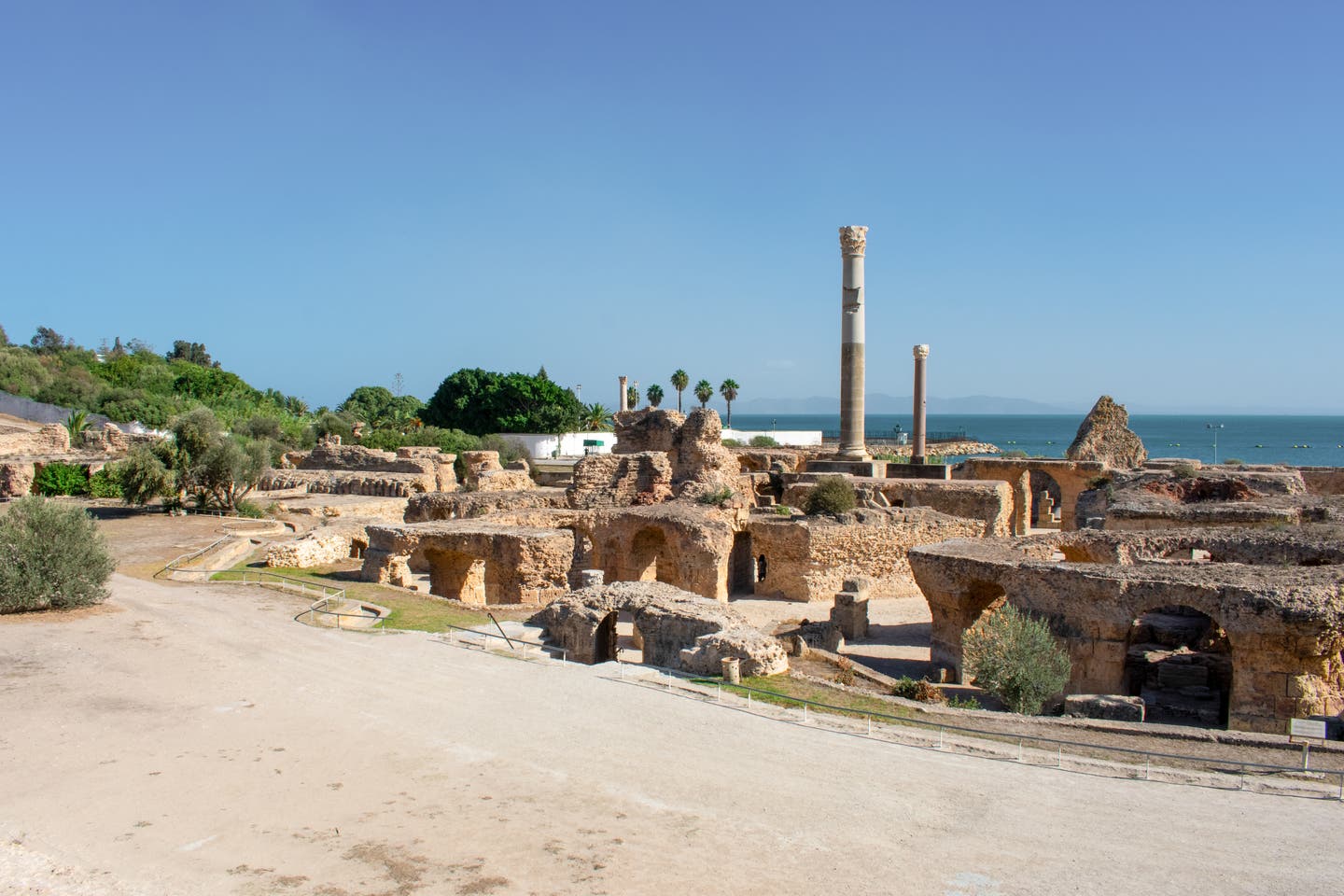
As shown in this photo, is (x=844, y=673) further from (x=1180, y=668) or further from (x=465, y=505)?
(x=465, y=505)

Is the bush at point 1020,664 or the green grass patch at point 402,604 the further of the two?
the green grass patch at point 402,604

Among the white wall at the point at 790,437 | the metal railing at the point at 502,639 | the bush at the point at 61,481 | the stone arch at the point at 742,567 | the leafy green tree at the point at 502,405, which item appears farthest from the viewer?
the white wall at the point at 790,437

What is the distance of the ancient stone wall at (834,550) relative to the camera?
2444 centimetres

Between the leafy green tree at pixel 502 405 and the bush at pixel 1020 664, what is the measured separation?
5425 centimetres

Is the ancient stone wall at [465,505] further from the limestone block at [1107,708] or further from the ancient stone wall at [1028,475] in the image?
the ancient stone wall at [1028,475]

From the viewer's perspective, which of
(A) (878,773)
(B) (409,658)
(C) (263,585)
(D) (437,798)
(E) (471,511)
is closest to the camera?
(D) (437,798)

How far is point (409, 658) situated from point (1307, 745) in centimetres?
1143

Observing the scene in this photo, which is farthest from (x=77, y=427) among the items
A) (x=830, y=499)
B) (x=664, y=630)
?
(x=664, y=630)

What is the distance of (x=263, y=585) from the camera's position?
65.5 feet

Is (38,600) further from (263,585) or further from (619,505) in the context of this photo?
(619,505)

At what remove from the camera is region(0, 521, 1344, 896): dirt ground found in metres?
7.33

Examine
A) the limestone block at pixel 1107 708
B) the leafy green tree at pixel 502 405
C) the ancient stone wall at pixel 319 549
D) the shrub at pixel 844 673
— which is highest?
the leafy green tree at pixel 502 405

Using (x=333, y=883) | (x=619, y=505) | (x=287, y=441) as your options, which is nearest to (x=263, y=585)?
(x=619, y=505)

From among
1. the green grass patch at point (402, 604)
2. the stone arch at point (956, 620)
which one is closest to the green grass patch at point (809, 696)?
the stone arch at point (956, 620)
